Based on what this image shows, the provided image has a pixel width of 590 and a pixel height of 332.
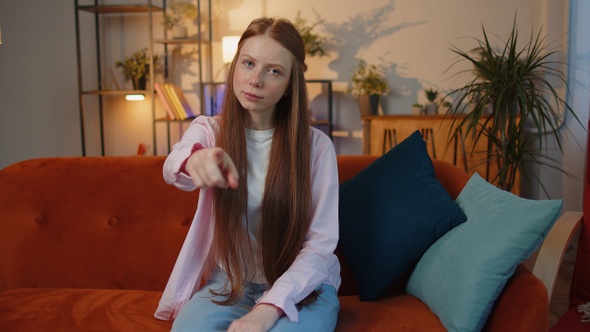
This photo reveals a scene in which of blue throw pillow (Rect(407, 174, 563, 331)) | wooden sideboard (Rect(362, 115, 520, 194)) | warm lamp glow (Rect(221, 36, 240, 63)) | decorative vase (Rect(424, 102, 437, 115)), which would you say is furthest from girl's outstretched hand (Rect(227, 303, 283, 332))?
decorative vase (Rect(424, 102, 437, 115))

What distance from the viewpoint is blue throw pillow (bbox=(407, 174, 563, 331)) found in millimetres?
1342

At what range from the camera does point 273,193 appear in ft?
4.94

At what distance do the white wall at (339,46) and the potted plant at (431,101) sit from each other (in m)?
0.09

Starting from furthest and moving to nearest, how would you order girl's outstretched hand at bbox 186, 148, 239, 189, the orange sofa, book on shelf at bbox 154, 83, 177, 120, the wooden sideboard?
1. book on shelf at bbox 154, 83, 177, 120
2. the wooden sideboard
3. the orange sofa
4. girl's outstretched hand at bbox 186, 148, 239, 189

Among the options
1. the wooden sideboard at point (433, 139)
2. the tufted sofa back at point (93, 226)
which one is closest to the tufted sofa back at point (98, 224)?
the tufted sofa back at point (93, 226)

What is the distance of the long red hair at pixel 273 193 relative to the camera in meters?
1.49

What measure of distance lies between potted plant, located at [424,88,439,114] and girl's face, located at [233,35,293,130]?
120 inches

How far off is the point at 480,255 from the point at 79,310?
3.67 ft

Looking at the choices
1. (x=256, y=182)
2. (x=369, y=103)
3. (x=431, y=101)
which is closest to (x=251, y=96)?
(x=256, y=182)

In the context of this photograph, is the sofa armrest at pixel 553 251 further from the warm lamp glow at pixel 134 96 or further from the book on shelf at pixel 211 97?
the warm lamp glow at pixel 134 96

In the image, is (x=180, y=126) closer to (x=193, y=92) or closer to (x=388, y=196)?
(x=193, y=92)

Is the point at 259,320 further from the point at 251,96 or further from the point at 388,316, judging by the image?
the point at 251,96

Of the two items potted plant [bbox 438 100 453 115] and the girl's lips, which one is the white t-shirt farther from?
potted plant [bbox 438 100 453 115]

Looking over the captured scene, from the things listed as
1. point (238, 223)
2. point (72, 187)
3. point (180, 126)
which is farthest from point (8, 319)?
point (180, 126)
